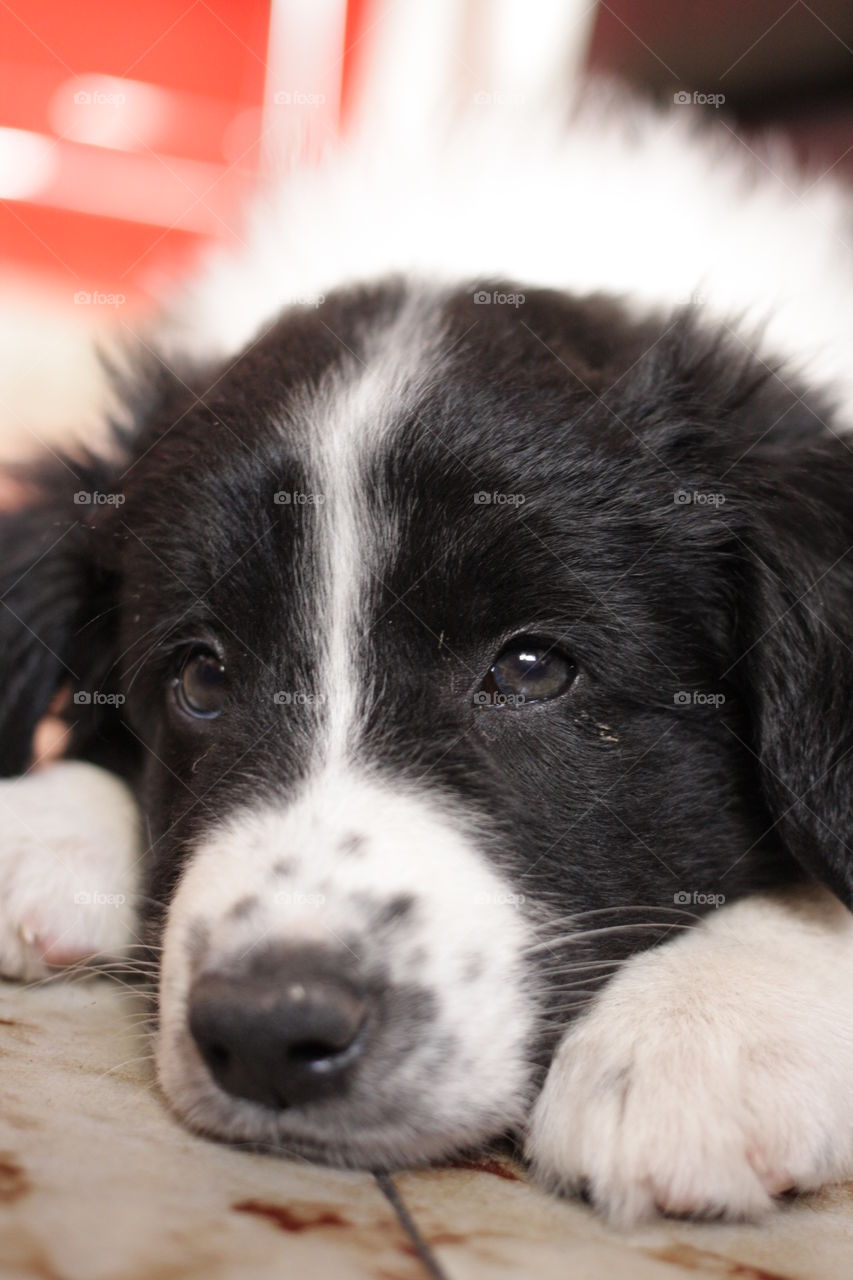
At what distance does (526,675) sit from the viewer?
70.2 inches

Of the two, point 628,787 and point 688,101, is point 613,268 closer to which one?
point 688,101

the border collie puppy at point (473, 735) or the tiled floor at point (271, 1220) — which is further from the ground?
the border collie puppy at point (473, 735)

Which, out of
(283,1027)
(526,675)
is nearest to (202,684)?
(526,675)

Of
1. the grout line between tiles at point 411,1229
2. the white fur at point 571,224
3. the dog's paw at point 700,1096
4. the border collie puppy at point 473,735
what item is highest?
the white fur at point 571,224

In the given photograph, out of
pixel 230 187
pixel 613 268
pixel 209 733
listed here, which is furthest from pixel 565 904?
pixel 230 187

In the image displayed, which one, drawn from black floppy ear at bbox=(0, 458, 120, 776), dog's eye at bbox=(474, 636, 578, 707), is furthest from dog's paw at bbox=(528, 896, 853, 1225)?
black floppy ear at bbox=(0, 458, 120, 776)

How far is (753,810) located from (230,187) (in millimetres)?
2155

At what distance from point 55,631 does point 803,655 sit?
1.33 m

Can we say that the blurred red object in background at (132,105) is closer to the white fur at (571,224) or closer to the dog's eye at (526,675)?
the white fur at (571,224)

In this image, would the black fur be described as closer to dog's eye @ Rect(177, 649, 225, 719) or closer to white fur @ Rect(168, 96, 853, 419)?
dog's eye @ Rect(177, 649, 225, 719)

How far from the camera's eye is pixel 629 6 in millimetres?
4523

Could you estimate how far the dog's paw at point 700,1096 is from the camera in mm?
1332

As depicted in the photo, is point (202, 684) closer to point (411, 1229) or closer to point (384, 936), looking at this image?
point (384, 936)

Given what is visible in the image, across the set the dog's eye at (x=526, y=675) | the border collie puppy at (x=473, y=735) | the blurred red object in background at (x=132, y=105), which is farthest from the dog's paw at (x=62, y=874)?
the blurred red object in background at (x=132, y=105)
